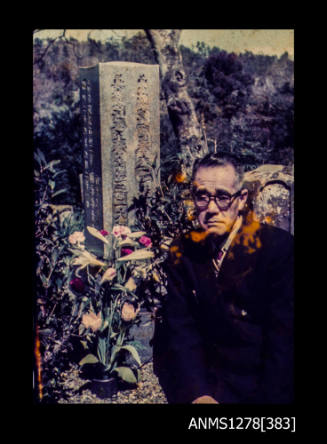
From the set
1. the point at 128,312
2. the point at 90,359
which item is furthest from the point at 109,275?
the point at 90,359

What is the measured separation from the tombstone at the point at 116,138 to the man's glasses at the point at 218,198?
279mm

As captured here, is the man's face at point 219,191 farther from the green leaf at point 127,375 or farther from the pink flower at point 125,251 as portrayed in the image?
the green leaf at point 127,375

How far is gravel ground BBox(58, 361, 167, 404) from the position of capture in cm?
288

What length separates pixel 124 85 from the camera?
2.86 meters

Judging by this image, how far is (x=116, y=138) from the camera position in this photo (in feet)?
9.45

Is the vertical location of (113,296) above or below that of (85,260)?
below

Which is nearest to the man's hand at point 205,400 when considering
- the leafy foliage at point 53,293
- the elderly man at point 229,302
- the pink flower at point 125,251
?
the elderly man at point 229,302

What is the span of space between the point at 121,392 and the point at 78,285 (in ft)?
1.98

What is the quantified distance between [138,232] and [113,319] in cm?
47

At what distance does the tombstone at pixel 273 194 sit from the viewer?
2.82 metres

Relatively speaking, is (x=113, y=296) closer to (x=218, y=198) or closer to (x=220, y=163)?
(x=218, y=198)

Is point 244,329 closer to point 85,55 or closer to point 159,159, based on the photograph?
point 159,159

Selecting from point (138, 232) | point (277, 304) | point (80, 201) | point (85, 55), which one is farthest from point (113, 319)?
point (85, 55)

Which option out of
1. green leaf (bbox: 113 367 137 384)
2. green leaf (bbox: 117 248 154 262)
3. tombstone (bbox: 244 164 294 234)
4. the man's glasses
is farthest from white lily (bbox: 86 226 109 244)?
tombstone (bbox: 244 164 294 234)
